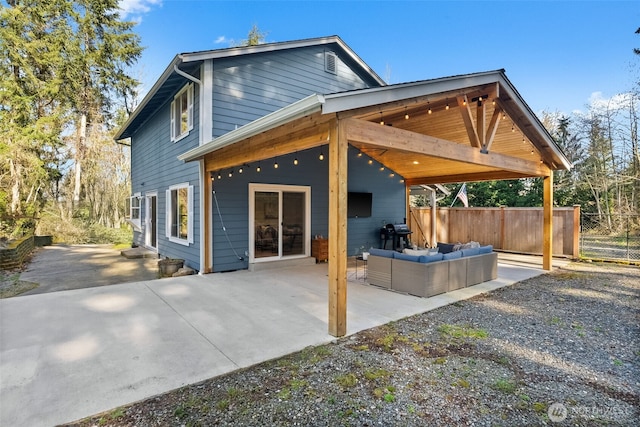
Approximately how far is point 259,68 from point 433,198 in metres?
7.45

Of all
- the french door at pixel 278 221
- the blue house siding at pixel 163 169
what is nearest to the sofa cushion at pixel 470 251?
the french door at pixel 278 221

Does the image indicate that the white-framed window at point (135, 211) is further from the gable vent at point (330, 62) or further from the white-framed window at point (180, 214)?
the gable vent at point (330, 62)

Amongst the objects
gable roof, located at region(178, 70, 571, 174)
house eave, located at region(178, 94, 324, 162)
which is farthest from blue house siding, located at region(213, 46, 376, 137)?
house eave, located at region(178, 94, 324, 162)

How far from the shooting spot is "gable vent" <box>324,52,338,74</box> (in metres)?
8.90

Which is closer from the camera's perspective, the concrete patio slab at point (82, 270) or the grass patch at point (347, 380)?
the grass patch at point (347, 380)

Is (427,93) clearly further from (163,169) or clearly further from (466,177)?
(163,169)

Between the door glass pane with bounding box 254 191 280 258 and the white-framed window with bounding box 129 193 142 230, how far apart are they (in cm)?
608

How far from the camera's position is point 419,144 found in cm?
459

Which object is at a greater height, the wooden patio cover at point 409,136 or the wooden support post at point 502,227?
the wooden patio cover at point 409,136

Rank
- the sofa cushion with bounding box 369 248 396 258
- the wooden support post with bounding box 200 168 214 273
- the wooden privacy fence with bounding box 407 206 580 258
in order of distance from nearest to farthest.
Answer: the sofa cushion with bounding box 369 248 396 258, the wooden support post with bounding box 200 168 214 273, the wooden privacy fence with bounding box 407 206 580 258

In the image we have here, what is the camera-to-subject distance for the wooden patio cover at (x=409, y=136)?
3590 millimetres

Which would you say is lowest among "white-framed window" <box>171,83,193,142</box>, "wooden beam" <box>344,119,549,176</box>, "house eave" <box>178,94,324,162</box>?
"wooden beam" <box>344,119,549,176</box>

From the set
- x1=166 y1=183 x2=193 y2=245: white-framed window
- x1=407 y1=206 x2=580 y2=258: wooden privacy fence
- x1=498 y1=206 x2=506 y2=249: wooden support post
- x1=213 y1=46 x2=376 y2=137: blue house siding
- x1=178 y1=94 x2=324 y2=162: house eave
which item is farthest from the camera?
x1=498 y1=206 x2=506 y2=249: wooden support post

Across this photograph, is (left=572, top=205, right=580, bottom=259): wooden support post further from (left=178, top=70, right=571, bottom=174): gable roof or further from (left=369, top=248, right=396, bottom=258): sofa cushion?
(left=369, top=248, right=396, bottom=258): sofa cushion
